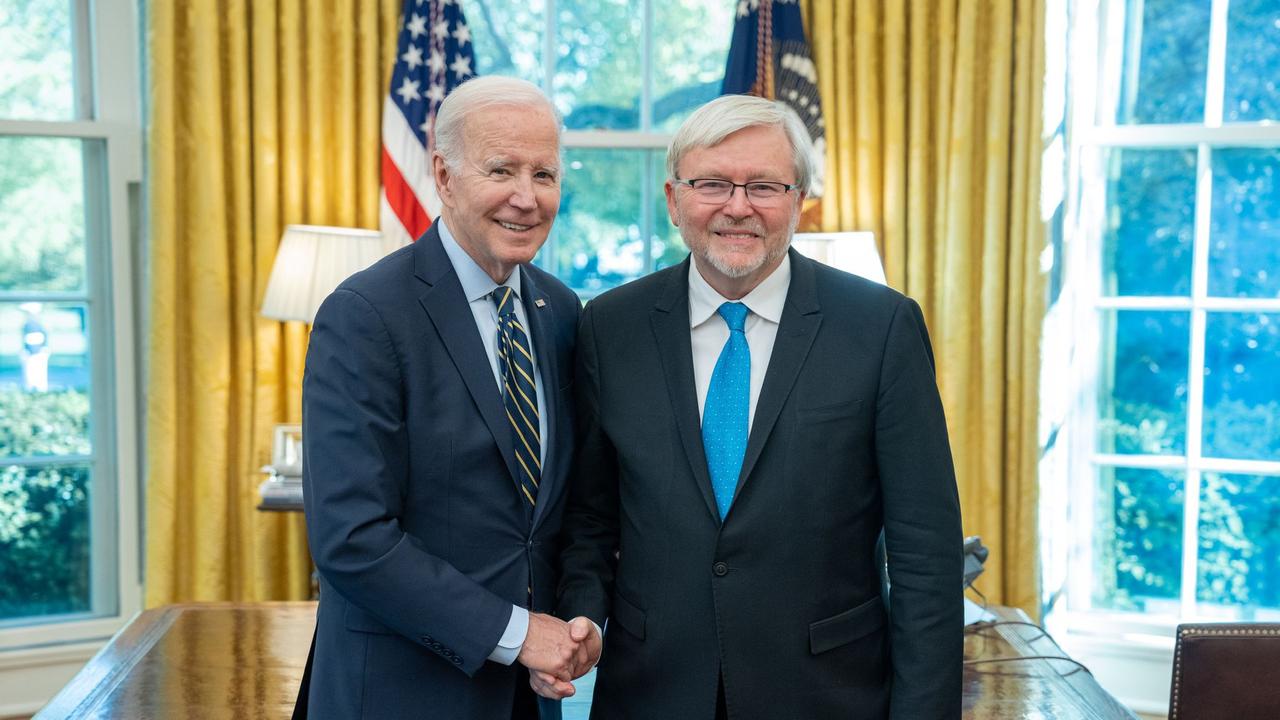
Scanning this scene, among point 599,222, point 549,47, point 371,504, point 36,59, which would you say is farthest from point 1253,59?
point 36,59

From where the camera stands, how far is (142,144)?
3537 millimetres

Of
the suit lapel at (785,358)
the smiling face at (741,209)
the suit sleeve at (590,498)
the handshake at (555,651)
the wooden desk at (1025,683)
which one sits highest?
the smiling face at (741,209)

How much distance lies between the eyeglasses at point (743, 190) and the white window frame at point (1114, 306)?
2.42 metres

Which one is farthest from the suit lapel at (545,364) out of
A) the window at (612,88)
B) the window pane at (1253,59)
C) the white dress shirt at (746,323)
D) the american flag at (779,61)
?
the window pane at (1253,59)

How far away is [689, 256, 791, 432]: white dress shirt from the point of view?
1.58 metres

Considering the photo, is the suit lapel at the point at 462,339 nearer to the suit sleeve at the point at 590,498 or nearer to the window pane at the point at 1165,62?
the suit sleeve at the point at 590,498

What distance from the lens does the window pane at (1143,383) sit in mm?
3652

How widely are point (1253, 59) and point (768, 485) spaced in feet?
9.86

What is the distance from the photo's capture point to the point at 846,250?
131 inches

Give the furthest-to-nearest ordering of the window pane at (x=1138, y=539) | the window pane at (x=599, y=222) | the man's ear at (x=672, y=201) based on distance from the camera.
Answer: the window pane at (x=599, y=222) < the window pane at (x=1138, y=539) < the man's ear at (x=672, y=201)

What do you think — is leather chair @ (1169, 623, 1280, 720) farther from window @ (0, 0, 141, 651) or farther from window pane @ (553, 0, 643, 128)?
window @ (0, 0, 141, 651)

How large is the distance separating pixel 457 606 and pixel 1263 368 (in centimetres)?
323

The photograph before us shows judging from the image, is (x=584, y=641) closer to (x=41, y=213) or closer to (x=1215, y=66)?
(x=41, y=213)

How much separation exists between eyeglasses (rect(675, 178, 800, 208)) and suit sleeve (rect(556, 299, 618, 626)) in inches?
11.3
